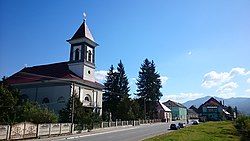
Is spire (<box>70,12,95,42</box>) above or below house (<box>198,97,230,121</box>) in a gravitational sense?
above

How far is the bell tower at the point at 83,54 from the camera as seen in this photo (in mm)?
49969

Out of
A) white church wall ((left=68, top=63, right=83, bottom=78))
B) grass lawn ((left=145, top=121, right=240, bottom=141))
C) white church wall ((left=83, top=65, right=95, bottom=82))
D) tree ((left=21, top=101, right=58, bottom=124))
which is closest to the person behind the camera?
grass lawn ((left=145, top=121, right=240, bottom=141))

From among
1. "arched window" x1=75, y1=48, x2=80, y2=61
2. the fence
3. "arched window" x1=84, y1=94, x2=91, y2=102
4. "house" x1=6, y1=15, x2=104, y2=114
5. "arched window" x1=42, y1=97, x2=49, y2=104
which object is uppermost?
"arched window" x1=75, y1=48, x2=80, y2=61

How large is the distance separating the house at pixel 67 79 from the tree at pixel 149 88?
23299 mm

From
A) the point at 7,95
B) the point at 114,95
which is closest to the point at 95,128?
the point at 7,95

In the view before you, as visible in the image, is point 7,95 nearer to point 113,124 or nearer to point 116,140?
point 116,140

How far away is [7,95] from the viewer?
32.6 m

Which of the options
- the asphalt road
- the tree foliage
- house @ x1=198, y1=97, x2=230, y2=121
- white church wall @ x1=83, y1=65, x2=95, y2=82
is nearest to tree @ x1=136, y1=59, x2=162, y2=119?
white church wall @ x1=83, y1=65, x2=95, y2=82

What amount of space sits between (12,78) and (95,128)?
2278cm

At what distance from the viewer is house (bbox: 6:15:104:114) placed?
149 feet

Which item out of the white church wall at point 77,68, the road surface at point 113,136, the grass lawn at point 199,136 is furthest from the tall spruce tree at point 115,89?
the grass lawn at point 199,136

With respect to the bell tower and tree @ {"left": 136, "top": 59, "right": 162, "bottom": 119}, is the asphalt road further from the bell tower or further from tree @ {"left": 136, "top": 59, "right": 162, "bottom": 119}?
tree @ {"left": 136, "top": 59, "right": 162, "bottom": 119}

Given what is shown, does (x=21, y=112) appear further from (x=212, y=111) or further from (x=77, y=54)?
(x=212, y=111)

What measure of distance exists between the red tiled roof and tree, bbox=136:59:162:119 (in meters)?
23.6
